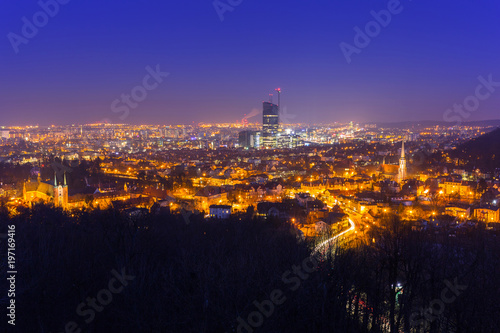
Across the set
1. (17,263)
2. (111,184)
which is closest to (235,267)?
(17,263)

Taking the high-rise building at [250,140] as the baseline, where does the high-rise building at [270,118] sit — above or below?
above

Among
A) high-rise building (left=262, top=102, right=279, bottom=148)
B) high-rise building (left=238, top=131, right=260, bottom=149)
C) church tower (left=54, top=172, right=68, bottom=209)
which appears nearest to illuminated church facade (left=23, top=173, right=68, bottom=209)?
church tower (left=54, top=172, right=68, bottom=209)

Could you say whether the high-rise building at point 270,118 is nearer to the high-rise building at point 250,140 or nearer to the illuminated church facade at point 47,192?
the high-rise building at point 250,140

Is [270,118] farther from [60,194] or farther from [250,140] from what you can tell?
[60,194]

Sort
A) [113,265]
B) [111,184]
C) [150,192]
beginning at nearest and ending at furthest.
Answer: [113,265] < [150,192] < [111,184]

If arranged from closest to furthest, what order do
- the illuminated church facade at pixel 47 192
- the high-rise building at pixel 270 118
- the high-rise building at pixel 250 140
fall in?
the illuminated church facade at pixel 47 192 < the high-rise building at pixel 250 140 < the high-rise building at pixel 270 118

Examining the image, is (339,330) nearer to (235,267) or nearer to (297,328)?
(297,328)

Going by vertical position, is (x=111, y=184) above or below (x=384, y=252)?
below

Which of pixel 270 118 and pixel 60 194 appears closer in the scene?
pixel 60 194

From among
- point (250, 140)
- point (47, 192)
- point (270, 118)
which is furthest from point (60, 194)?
point (270, 118)

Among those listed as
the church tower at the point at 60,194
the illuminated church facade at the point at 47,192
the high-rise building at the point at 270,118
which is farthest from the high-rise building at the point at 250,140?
the church tower at the point at 60,194

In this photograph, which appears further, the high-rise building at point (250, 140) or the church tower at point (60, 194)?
the high-rise building at point (250, 140)
